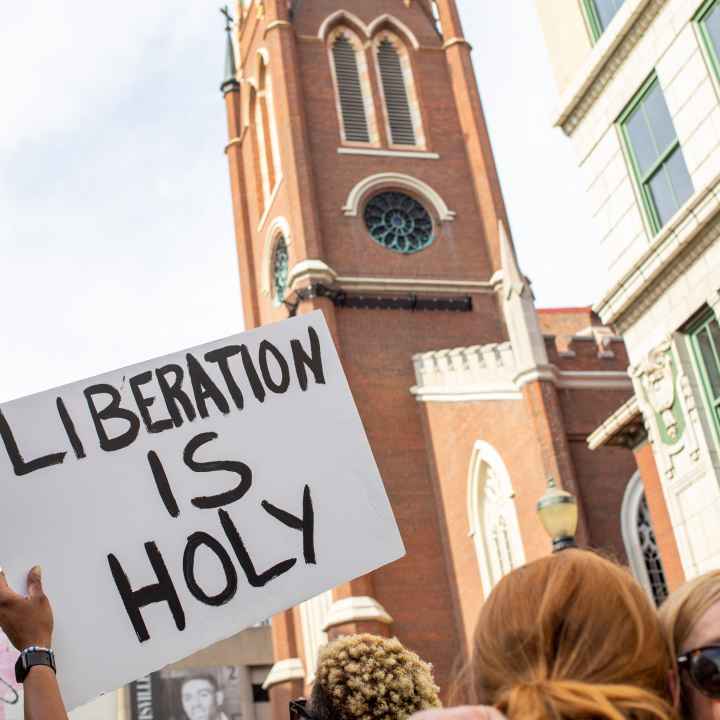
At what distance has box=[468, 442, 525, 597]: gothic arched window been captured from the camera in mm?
22609

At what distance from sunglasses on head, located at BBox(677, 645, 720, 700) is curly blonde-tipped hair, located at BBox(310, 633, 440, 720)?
67.3 inches

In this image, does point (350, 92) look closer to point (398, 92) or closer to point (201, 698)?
point (398, 92)

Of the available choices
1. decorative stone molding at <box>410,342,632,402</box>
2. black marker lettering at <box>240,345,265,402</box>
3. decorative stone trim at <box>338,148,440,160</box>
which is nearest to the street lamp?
black marker lettering at <box>240,345,265,402</box>

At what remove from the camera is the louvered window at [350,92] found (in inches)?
1207

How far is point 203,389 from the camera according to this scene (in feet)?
11.5

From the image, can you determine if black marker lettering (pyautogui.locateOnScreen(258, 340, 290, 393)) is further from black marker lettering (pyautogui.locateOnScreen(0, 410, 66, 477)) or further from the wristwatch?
the wristwatch

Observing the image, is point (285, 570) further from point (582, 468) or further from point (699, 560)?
point (582, 468)

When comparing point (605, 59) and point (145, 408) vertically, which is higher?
point (605, 59)

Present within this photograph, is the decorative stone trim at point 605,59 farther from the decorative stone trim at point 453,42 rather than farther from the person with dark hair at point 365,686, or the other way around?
the decorative stone trim at point 453,42

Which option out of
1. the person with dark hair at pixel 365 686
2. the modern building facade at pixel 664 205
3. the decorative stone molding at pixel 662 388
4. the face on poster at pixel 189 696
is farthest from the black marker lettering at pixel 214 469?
the face on poster at pixel 189 696

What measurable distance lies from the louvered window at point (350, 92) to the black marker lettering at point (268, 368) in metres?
27.2

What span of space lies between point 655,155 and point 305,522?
8789 mm

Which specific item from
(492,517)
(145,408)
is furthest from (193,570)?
(492,517)

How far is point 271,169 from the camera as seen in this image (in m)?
32.0
